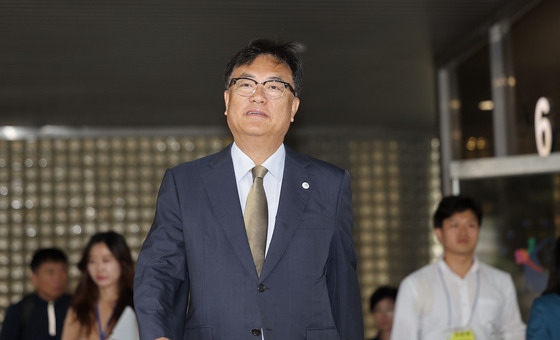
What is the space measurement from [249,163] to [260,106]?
6.3 inches

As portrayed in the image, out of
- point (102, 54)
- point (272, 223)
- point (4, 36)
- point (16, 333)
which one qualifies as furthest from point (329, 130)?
point (272, 223)

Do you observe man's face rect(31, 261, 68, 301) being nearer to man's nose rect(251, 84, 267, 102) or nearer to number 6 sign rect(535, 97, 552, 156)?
number 6 sign rect(535, 97, 552, 156)

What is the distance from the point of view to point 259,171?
2066mm

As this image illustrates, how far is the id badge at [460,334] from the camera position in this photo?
3.62 meters

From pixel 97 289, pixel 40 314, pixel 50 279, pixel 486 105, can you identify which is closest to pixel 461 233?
pixel 486 105

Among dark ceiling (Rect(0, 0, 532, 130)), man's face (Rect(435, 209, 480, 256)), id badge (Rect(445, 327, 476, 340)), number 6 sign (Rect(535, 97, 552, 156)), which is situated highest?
dark ceiling (Rect(0, 0, 532, 130))

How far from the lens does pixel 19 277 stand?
8.73 meters

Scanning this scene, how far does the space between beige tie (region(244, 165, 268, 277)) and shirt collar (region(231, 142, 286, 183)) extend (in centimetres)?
3

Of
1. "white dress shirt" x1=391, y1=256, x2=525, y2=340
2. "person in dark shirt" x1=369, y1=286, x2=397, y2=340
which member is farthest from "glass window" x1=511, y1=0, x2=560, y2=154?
"person in dark shirt" x1=369, y1=286, x2=397, y2=340

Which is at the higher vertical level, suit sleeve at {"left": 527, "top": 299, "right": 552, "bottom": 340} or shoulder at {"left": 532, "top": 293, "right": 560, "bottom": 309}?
shoulder at {"left": 532, "top": 293, "right": 560, "bottom": 309}

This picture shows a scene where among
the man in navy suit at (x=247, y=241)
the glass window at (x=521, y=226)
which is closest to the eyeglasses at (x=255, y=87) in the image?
the man in navy suit at (x=247, y=241)

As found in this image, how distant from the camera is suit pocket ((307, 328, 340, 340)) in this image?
6.43 ft

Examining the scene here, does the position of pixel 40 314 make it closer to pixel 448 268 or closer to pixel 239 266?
pixel 448 268

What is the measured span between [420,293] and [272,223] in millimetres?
1915
